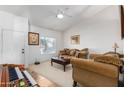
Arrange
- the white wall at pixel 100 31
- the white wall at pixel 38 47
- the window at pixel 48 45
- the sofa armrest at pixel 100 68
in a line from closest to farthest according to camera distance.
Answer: the sofa armrest at pixel 100 68, the white wall at pixel 100 31, the white wall at pixel 38 47, the window at pixel 48 45

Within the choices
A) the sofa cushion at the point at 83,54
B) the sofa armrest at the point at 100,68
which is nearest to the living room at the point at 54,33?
the sofa cushion at the point at 83,54

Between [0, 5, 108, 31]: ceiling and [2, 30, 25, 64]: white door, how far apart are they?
72cm

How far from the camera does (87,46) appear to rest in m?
4.09

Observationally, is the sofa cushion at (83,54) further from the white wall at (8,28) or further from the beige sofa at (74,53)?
the white wall at (8,28)

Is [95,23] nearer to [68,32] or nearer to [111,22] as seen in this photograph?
[111,22]

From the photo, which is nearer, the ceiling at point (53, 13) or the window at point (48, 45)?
the ceiling at point (53, 13)

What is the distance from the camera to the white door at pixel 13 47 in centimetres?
331

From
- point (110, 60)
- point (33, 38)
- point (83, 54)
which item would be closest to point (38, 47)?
point (33, 38)

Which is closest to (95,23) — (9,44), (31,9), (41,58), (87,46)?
(87,46)

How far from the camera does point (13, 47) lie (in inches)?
137

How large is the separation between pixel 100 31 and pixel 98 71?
242 centimetres

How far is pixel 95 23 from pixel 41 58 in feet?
9.06

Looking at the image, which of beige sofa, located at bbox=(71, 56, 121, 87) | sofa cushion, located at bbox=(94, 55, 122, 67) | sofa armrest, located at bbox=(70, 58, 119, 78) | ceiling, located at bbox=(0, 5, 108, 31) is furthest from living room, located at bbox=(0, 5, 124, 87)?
sofa cushion, located at bbox=(94, 55, 122, 67)

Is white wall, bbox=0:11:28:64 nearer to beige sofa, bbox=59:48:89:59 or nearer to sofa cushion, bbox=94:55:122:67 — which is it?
beige sofa, bbox=59:48:89:59
